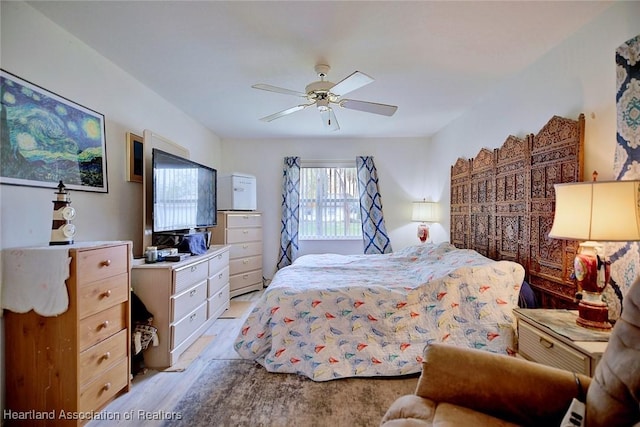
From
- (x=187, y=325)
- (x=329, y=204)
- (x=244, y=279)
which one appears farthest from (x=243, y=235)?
(x=187, y=325)

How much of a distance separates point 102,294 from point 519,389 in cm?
211

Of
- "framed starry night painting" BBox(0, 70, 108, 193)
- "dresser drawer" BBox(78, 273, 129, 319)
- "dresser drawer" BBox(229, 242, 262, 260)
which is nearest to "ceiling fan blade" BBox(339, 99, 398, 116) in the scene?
"framed starry night painting" BBox(0, 70, 108, 193)

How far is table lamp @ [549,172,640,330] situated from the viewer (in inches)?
52.0

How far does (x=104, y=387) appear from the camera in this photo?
66.9 inches

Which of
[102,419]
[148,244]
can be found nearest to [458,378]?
[102,419]

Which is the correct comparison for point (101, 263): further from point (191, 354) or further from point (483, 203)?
point (483, 203)

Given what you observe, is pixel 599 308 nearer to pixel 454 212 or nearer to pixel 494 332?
pixel 494 332

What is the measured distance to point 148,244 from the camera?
104 inches

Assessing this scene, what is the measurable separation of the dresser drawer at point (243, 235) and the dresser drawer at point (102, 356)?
2.14m

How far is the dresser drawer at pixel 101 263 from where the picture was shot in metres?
1.53

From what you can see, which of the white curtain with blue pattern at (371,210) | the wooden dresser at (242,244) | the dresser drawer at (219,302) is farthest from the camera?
the white curtain with blue pattern at (371,210)

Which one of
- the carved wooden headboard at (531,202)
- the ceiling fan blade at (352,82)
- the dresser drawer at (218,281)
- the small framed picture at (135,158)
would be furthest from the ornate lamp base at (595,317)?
the small framed picture at (135,158)

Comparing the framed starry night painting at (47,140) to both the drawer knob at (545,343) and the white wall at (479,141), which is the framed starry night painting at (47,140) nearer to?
the white wall at (479,141)

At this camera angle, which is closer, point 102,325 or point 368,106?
point 102,325
